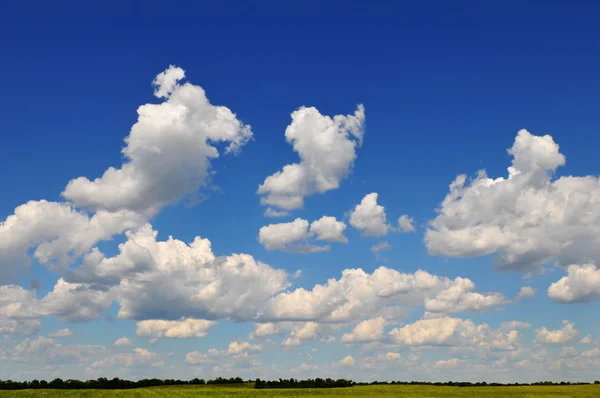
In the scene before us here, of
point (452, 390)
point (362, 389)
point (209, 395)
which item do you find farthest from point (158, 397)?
point (452, 390)

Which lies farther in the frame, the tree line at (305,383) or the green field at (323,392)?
the tree line at (305,383)

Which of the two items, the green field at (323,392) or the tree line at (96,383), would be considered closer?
the green field at (323,392)

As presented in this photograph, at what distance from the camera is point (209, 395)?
11469 centimetres

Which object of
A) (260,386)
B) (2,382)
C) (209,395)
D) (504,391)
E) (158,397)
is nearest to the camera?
(158,397)

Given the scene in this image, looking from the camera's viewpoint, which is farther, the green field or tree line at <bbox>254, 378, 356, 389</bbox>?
tree line at <bbox>254, 378, 356, 389</bbox>

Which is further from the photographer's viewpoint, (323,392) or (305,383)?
(305,383)

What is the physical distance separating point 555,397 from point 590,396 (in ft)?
20.2

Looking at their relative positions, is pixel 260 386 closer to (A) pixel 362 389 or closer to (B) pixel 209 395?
(A) pixel 362 389

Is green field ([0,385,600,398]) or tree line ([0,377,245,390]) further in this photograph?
tree line ([0,377,245,390])

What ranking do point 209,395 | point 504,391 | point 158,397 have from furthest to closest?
point 504,391 < point 209,395 < point 158,397

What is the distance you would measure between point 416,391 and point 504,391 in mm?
18257

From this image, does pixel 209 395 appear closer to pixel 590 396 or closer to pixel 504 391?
pixel 504 391

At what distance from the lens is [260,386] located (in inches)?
6348

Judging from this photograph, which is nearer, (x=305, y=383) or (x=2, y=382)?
(x=2, y=382)
